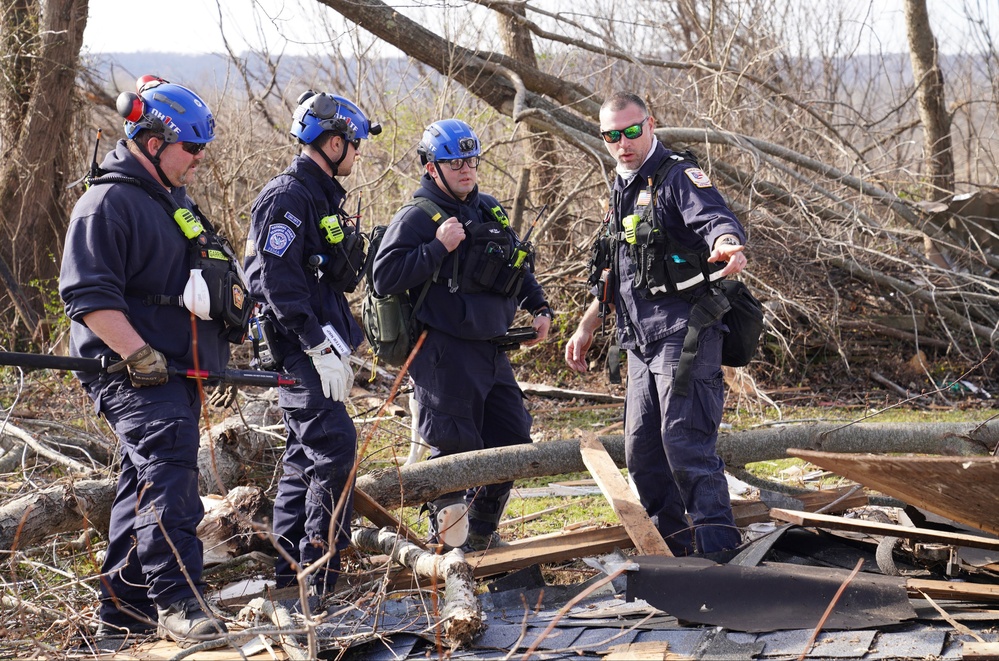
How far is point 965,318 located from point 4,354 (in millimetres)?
9008

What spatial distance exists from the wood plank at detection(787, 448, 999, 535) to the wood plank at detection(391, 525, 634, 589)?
1.42 metres

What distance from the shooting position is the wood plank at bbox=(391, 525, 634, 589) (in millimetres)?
4645

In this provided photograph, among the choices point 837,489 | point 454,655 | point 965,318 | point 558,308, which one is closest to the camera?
point 454,655

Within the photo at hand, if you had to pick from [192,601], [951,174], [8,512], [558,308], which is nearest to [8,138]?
[558,308]

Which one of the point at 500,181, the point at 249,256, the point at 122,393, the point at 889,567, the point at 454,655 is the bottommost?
the point at 454,655

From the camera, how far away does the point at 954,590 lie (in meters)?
3.59

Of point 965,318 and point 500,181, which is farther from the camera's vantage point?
point 500,181

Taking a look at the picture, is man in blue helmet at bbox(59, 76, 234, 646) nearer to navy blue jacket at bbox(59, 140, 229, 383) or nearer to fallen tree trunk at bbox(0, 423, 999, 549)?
navy blue jacket at bbox(59, 140, 229, 383)

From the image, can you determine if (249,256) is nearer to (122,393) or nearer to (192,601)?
(122,393)

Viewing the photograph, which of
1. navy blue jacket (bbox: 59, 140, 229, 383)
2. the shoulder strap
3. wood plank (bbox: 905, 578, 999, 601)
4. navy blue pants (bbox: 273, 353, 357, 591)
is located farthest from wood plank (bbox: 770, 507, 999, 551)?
navy blue jacket (bbox: 59, 140, 229, 383)

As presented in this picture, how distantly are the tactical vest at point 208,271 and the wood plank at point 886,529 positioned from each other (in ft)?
8.41

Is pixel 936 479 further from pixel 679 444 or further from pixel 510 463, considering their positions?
pixel 510 463

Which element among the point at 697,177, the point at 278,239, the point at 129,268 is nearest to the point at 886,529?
the point at 697,177

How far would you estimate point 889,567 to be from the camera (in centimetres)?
396
